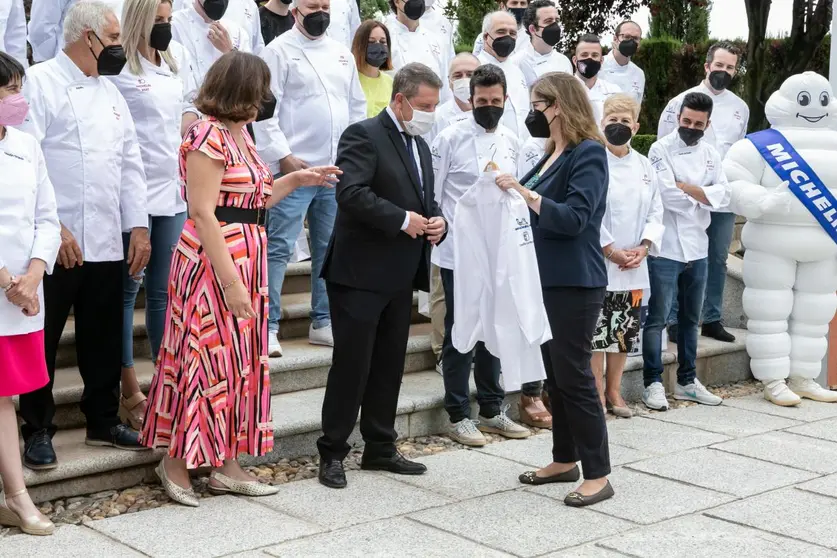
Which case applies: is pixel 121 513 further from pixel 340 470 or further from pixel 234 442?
pixel 340 470

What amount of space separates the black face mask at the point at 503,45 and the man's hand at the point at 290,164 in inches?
77.0

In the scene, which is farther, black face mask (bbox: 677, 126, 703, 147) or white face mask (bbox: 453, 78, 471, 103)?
black face mask (bbox: 677, 126, 703, 147)

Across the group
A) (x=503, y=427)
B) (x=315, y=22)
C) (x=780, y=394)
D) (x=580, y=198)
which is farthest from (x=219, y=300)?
(x=780, y=394)

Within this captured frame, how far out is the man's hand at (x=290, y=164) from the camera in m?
6.76

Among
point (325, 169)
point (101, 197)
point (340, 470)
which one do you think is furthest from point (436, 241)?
point (101, 197)

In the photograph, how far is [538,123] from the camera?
17.6ft

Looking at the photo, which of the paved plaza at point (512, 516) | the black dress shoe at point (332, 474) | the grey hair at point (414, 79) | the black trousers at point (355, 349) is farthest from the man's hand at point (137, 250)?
the grey hair at point (414, 79)

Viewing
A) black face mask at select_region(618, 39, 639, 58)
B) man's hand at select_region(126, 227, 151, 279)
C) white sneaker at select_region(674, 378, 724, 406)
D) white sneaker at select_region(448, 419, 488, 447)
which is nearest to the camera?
man's hand at select_region(126, 227, 151, 279)

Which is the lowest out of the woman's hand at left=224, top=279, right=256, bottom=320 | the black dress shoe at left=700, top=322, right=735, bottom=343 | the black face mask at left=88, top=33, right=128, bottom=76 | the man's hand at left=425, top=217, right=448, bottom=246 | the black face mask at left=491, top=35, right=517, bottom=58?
the black dress shoe at left=700, top=322, right=735, bottom=343

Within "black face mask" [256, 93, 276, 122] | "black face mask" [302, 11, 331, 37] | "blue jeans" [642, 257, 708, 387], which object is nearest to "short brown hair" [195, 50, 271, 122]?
"black face mask" [256, 93, 276, 122]

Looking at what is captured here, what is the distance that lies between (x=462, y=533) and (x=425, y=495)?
58cm

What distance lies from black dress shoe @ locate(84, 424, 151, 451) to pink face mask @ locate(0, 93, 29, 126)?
1.53m

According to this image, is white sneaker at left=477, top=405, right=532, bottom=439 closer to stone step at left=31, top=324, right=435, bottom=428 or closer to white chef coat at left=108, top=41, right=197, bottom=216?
stone step at left=31, top=324, right=435, bottom=428

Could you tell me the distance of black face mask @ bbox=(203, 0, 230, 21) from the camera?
6.70m
